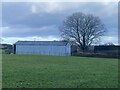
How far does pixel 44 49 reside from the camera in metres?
105

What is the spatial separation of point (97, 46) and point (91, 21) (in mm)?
9649

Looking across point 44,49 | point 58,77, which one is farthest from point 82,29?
point 58,77

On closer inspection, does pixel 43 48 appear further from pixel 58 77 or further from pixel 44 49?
pixel 58 77

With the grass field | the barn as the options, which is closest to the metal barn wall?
the barn

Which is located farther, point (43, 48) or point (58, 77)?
point (43, 48)

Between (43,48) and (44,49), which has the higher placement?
(43,48)

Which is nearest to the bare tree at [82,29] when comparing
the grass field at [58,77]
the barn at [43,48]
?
the barn at [43,48]

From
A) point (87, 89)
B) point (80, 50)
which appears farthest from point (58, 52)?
point (87, 89)

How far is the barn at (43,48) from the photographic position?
10094 cm

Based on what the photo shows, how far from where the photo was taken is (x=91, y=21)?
90.0 metres

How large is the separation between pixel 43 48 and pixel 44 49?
1.82 ft

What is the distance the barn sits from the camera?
100938 mm

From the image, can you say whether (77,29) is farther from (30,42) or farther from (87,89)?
(87,89)

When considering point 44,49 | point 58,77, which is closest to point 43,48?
point 44,49
